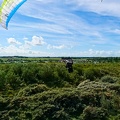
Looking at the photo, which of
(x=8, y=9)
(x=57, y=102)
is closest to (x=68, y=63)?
(x=57, y=102)

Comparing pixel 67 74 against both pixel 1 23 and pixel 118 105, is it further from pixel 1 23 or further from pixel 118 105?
pixel 1 23

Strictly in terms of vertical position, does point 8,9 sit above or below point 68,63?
above

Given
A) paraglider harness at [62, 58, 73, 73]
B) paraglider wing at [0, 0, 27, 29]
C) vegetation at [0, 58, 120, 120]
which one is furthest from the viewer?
paraglider harness at [62, 58, 73, 73]

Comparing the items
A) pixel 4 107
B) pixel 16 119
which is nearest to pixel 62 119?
pixel 16 119

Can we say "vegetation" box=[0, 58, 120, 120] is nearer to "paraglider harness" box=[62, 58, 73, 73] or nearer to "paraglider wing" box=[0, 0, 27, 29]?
"paraglider harness" box=[62, 58, 73, 73]

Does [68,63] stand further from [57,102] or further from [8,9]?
[8,9]

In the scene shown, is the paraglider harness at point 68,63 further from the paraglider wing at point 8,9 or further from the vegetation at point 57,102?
the paraglider wing at point 8,9

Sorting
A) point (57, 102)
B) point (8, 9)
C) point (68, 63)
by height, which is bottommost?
point (57, 102)

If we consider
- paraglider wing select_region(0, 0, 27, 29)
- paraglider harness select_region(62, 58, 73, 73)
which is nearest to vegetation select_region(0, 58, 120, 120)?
paraglider harness select_region(62, 58, 73, 73)
